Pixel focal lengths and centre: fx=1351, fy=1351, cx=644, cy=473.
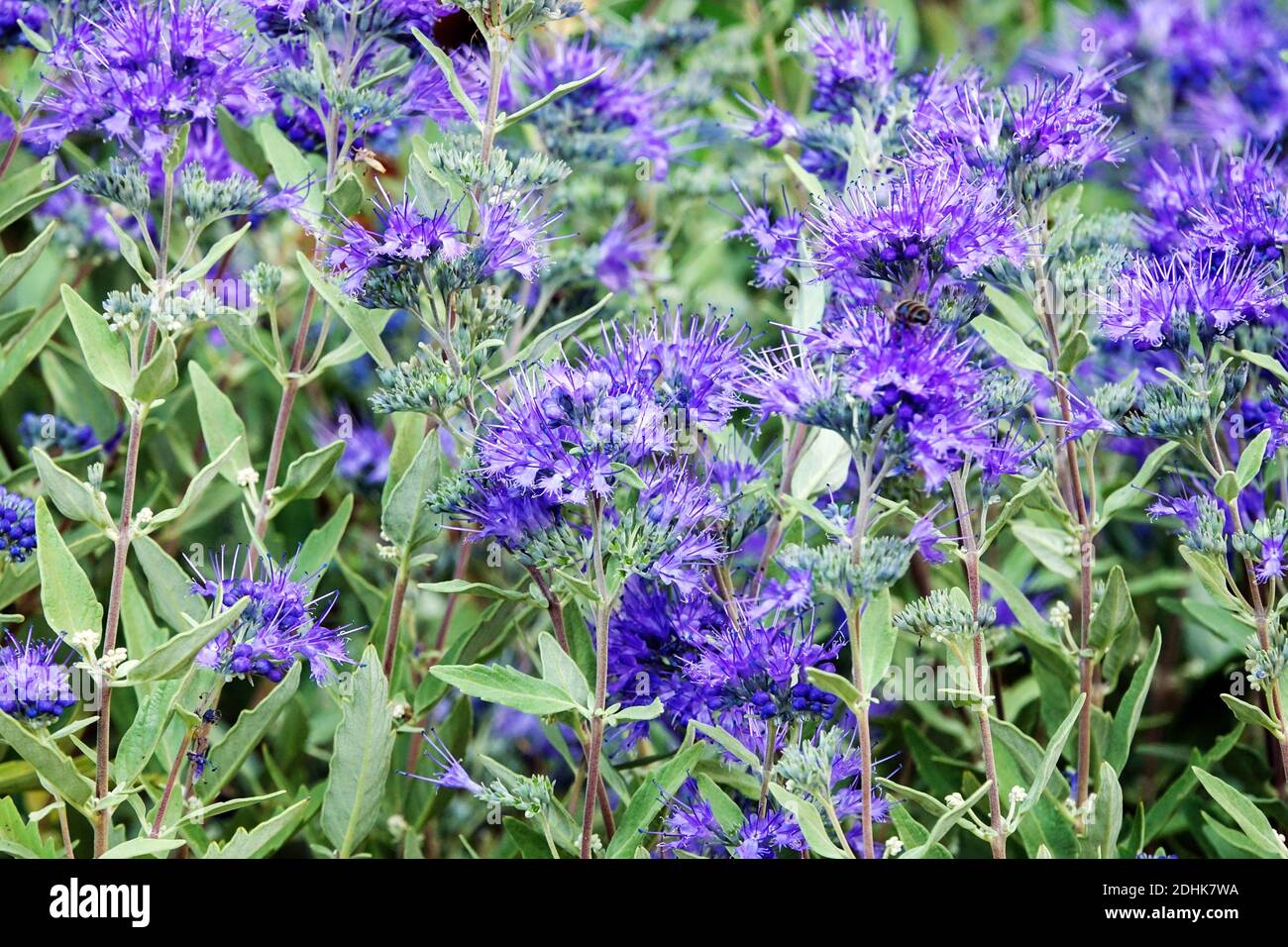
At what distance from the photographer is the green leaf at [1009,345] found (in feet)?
5.38

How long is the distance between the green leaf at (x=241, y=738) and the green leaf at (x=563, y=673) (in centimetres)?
30

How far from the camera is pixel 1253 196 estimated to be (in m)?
1.77

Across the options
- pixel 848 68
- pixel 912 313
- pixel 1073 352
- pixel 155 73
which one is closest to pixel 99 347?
pixel 155 73

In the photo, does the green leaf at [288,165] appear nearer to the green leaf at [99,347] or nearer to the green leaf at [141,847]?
the green leaf at [99,347]

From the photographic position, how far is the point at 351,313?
1.73m

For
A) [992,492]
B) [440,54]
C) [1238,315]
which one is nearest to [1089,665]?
[992,492]

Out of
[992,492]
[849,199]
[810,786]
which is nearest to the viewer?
[810,786]

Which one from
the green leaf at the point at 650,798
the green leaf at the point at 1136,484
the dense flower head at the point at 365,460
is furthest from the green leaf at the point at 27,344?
the green leaf at the point at 1136,484

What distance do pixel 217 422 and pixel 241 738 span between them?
472mm

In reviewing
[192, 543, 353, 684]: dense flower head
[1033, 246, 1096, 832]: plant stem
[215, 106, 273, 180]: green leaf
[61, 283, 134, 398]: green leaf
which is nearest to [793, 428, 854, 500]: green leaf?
[1033, 246, 1096, 832]: plant stem

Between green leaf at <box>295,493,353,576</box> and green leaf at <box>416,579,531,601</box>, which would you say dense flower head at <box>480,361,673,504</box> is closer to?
green leaf at <box>416,579,531,601</box>
